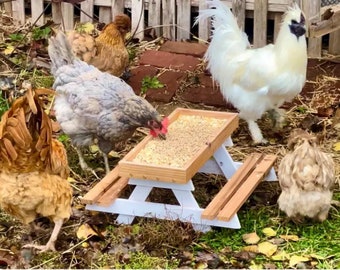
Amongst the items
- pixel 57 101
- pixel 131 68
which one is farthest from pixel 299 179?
pixel 131 68

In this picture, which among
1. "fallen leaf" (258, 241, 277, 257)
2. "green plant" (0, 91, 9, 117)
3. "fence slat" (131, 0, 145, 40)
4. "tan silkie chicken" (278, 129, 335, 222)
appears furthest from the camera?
"fence slat" (131, 0, 145, 40)

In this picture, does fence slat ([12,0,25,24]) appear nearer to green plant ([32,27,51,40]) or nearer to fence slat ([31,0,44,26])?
fence slat ([31,0,44,26])

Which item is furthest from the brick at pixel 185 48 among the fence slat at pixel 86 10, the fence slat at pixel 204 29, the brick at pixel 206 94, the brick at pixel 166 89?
the fence slat at pixel 86 10

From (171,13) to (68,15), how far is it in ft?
3.62

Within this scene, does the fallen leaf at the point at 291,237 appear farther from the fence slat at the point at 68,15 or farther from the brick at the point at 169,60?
the fence slat at the point at 68,15

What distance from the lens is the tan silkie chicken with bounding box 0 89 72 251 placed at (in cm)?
448

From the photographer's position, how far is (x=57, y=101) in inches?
230

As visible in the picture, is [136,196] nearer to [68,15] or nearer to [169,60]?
[169,60]

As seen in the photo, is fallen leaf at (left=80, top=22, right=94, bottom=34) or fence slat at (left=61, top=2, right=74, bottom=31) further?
fence slat at (left=61, top=2, right=74, bottom=31)

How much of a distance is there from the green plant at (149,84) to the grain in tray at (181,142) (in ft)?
4.92

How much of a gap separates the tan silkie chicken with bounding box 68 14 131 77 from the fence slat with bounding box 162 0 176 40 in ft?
2.80

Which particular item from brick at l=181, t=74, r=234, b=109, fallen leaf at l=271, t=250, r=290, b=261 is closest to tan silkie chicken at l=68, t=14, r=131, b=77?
brick at l=181, t=74, r=234, b=109

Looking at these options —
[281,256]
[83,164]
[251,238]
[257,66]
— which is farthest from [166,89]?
[281,256]

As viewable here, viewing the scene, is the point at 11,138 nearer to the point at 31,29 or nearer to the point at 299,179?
the point at 299,179
